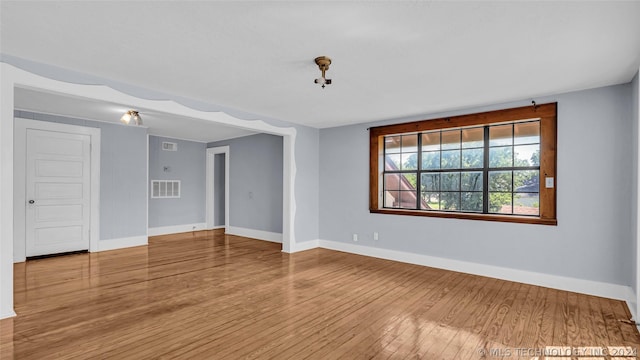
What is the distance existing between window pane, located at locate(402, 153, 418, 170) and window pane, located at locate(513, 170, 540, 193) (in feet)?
4.76

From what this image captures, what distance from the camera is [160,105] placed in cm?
386

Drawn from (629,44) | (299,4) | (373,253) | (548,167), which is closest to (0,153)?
(299,4)

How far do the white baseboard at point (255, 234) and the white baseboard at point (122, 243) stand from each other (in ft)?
6.13

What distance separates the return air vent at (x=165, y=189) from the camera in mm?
7441

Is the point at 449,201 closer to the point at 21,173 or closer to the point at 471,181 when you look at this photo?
the point at 471,181

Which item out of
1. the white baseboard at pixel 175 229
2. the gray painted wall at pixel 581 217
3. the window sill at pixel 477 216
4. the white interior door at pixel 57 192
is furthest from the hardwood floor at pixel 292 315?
the white baseboard at pixel 175 229

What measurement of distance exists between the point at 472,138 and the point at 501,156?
531 millimetres

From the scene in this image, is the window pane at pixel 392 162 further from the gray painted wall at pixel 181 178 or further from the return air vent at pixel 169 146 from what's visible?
the return air vent at pixel 169 146

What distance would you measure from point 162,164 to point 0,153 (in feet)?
16.1

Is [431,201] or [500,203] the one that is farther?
[431,201]

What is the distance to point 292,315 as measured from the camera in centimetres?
301

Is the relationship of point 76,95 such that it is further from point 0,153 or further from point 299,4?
point 299,4

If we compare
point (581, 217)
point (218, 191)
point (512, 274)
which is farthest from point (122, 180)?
point (581, 217)

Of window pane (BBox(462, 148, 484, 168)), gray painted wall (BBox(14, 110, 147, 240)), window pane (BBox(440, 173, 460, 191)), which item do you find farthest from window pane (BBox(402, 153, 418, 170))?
gray painted wall (BBox(14, 110, 147, 240))
